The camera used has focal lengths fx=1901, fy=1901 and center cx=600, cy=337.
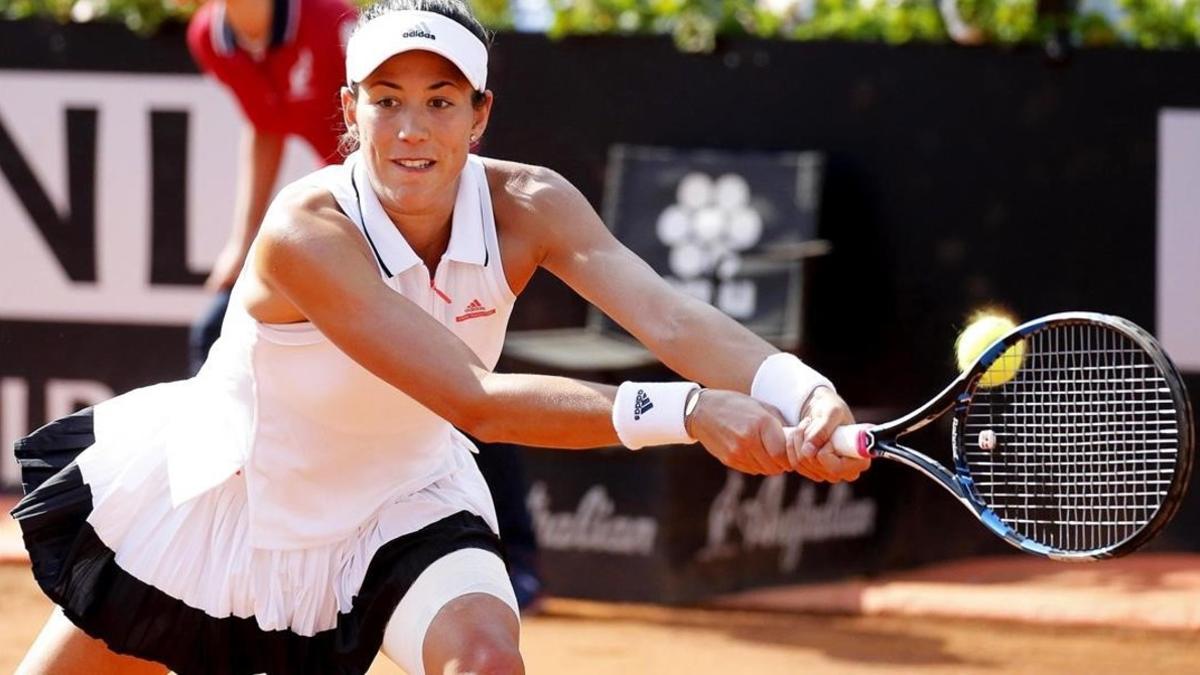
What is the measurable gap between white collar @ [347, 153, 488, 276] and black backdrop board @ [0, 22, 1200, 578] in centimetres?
330

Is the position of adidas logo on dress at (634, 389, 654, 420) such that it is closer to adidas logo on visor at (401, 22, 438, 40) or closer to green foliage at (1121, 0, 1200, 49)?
adidas logo on visor at (401, 22, 438, 40)

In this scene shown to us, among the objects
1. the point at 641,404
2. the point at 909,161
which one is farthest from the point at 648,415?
the point at 909,161

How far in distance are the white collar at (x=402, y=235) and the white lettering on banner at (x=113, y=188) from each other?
3.71 metres

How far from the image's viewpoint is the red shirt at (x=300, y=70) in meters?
5.27

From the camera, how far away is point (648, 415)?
8.39 feet

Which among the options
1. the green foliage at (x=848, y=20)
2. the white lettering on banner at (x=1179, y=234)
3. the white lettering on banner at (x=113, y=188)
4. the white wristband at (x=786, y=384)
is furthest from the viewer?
the white lettering on banner at (x=113, y=188)

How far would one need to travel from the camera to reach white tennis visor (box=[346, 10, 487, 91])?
9.29 feet

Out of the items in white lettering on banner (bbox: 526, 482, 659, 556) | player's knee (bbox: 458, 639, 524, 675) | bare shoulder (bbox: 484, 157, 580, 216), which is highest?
bare shoulder (bbox: 484, 157, 580, 216)

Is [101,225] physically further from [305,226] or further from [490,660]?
[490,660]

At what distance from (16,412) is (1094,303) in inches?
147

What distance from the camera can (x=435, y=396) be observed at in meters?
2.69

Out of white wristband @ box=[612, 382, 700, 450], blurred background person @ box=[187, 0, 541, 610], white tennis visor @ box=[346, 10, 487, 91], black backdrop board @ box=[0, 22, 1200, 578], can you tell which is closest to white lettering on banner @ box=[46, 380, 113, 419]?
blurred background person @ box=[187, 0, 541, 610]

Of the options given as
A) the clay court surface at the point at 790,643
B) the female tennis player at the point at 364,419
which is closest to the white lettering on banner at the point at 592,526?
the clay court surface at the point at 790,643

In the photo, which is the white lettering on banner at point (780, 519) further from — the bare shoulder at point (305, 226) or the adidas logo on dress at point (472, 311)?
the bare shoulder at point (305, 226)
